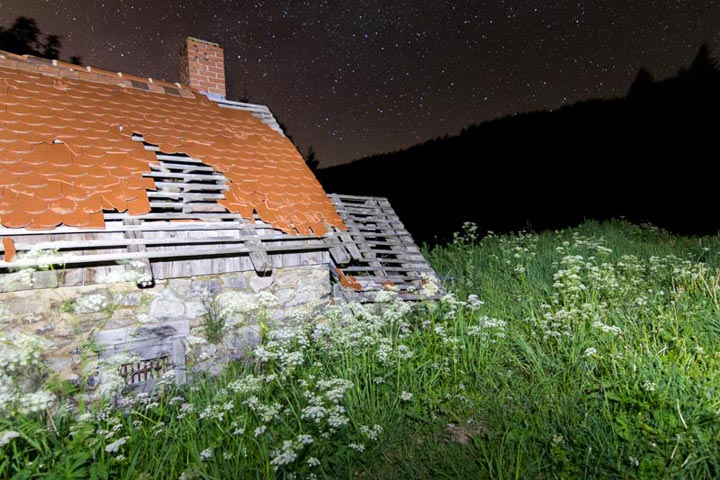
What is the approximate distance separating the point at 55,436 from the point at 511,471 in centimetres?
327

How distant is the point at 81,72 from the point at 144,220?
331 cm

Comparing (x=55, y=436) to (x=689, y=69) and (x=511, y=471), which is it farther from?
(x=689, y=69)

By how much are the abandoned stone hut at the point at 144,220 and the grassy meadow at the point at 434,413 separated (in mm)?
696

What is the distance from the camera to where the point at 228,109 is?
731 cm

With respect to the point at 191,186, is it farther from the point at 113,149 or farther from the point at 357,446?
the point at 357,446

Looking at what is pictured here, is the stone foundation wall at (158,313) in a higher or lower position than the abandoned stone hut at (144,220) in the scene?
lower

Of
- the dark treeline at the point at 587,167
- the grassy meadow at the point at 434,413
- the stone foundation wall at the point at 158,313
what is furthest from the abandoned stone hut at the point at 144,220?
the dark treeline at the point at 587,167

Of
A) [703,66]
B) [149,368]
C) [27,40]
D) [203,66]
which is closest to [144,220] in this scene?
[149,368]

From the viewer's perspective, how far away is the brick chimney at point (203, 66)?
767 cm

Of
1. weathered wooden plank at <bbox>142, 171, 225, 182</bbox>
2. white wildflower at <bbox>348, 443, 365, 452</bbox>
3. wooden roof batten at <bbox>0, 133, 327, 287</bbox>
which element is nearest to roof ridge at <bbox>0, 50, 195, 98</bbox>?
wooden roof batten at <bbox>0, 133, 327, 287</bbox>

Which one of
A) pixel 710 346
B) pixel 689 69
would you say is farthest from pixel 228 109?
pixel 689 69

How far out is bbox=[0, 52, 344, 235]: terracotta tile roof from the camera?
4199 millimetres

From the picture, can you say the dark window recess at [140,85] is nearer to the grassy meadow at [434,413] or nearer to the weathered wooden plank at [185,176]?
the weathered wooden plank at [185,176]

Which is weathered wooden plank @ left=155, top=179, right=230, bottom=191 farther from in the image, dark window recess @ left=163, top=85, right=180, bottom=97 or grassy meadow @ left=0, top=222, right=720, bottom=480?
dark window recess @ left=163, top=85, right=180, bottom=97
